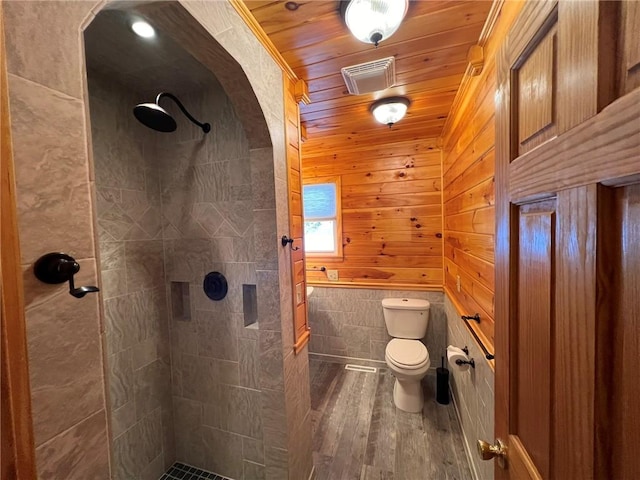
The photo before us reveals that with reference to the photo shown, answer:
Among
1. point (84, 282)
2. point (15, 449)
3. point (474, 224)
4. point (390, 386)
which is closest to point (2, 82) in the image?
point (84, 282)

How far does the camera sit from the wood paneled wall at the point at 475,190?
121 cm

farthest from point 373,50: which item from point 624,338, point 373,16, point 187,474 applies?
point 187,474

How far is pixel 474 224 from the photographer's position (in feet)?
5.02

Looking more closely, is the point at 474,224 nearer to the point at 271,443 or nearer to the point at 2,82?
the point at 271,443

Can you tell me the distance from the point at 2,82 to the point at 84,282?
35 cm

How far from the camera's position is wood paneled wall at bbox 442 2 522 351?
3.96 feet

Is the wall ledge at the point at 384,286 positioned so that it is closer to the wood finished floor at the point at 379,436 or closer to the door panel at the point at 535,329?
the wood finished floor at the point at 379,436

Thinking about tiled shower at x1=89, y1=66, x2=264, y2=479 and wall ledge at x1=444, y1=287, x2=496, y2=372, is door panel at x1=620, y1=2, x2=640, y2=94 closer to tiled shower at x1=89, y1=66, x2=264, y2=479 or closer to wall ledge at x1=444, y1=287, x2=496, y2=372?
wall ledge at x1=444, y1=287, x2=496, y2=372

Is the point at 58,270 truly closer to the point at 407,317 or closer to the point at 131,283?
the point at 131,283

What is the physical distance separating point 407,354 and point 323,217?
5.56 feet

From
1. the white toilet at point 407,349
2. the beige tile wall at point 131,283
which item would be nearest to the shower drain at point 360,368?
the white toilet at point 407,349

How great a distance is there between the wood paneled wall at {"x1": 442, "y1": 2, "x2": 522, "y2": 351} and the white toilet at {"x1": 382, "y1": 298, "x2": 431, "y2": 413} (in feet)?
1.40

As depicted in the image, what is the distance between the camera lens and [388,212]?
2.77 metres

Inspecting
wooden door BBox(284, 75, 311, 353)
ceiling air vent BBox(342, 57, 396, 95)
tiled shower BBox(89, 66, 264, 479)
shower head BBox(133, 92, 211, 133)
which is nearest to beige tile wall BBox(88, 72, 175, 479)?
tiled shower BBox(89, 66, 264, 479)
